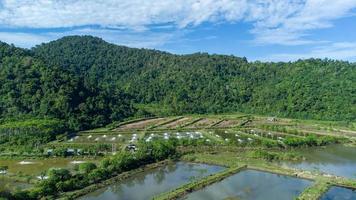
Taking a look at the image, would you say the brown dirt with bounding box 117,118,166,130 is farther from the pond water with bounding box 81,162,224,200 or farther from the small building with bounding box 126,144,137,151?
the pond water with bounding box 81,162,224,200

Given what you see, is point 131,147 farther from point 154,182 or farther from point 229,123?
point 229,123

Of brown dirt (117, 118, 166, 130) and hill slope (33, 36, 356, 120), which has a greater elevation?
hill slope (33, 36, 356, 120)

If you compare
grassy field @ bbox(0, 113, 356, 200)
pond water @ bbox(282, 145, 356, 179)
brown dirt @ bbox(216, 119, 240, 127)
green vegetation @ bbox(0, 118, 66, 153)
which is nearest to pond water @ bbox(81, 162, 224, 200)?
grassy field @ bbox(0, 113, 356, 200)

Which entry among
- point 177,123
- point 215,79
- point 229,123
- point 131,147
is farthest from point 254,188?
point 215,79

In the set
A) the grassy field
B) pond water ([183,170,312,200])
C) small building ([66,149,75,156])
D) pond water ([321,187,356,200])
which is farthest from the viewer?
small building ([66,149,75,156])

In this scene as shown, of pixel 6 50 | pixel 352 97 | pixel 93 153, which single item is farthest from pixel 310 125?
pixel 6 50

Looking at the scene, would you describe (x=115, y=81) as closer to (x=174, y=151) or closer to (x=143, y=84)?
(x=143, y=84)
